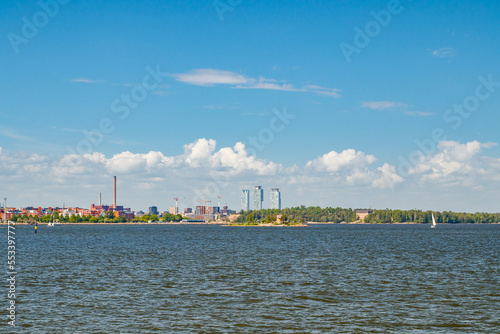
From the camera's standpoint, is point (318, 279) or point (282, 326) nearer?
point (282, 326)

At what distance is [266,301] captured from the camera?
39.4 m

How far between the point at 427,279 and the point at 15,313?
38107 mm

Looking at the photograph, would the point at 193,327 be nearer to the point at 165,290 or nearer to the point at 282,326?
the point at 282,326

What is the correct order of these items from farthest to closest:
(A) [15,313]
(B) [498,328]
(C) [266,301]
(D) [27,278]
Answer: (D) [27,278]
(C) [266,301]
(A) [15,313]
(B) [498,328]

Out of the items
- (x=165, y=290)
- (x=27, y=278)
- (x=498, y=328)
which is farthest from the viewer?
(x=27, y=278)

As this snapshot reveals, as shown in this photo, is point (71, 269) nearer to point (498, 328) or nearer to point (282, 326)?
point (282, 326)

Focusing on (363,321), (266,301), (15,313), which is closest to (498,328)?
(363,321)

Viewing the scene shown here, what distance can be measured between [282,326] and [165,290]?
1616cm

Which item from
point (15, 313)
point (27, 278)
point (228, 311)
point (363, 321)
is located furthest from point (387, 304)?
point (27, 278)

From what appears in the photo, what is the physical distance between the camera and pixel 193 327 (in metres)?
30.8

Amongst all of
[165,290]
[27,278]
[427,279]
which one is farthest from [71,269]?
[427,279]

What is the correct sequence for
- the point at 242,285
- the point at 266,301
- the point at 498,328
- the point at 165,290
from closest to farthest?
the point at 498,328 → the point at 266,301 → the point at 165,290 → the point at 242,285

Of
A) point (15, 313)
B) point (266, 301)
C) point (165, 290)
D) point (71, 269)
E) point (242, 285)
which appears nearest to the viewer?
point (15, 313)

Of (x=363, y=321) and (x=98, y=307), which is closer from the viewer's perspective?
(x=363, y=321)
